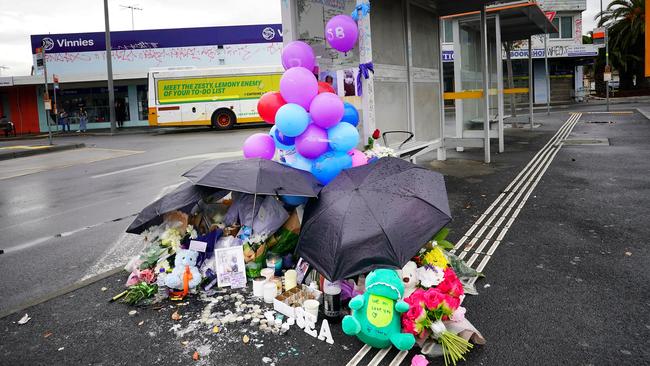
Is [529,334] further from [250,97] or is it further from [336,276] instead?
[250,97]

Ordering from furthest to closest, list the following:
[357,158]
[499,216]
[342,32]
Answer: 1. [499,216]
2. [342,32]
3. [357,158]

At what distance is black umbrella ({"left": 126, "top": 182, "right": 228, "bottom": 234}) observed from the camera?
15.6ft

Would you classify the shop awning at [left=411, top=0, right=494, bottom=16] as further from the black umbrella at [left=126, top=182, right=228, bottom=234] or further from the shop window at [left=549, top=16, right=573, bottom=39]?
the shop window at [left=549, top=16, right=573, bottom=39]

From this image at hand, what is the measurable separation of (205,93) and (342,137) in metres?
20.7

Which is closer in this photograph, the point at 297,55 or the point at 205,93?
the point at 297,55

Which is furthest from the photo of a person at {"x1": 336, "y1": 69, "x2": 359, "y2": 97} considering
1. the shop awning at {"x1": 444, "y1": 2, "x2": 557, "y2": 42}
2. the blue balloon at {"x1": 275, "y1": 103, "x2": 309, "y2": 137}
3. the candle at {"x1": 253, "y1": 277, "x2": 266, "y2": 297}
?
the shop awning at {"x1": 444, "y1": 2, "x2": 557, "y2": 42}

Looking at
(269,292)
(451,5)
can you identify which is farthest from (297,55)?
(451,5)

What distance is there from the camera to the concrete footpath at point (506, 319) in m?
3.27

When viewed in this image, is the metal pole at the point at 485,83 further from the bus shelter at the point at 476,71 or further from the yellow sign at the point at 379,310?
the yellow sign at the point at 379,310

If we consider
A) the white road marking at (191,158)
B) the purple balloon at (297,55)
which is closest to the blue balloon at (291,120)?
the purple balloon at (297,55)

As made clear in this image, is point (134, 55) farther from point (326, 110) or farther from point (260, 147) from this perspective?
point (326, 110)

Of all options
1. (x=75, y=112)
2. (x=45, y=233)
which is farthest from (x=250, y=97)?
(x=45, y=233)

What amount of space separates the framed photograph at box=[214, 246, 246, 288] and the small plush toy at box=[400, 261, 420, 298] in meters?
1.51

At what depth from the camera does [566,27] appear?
38.1m
